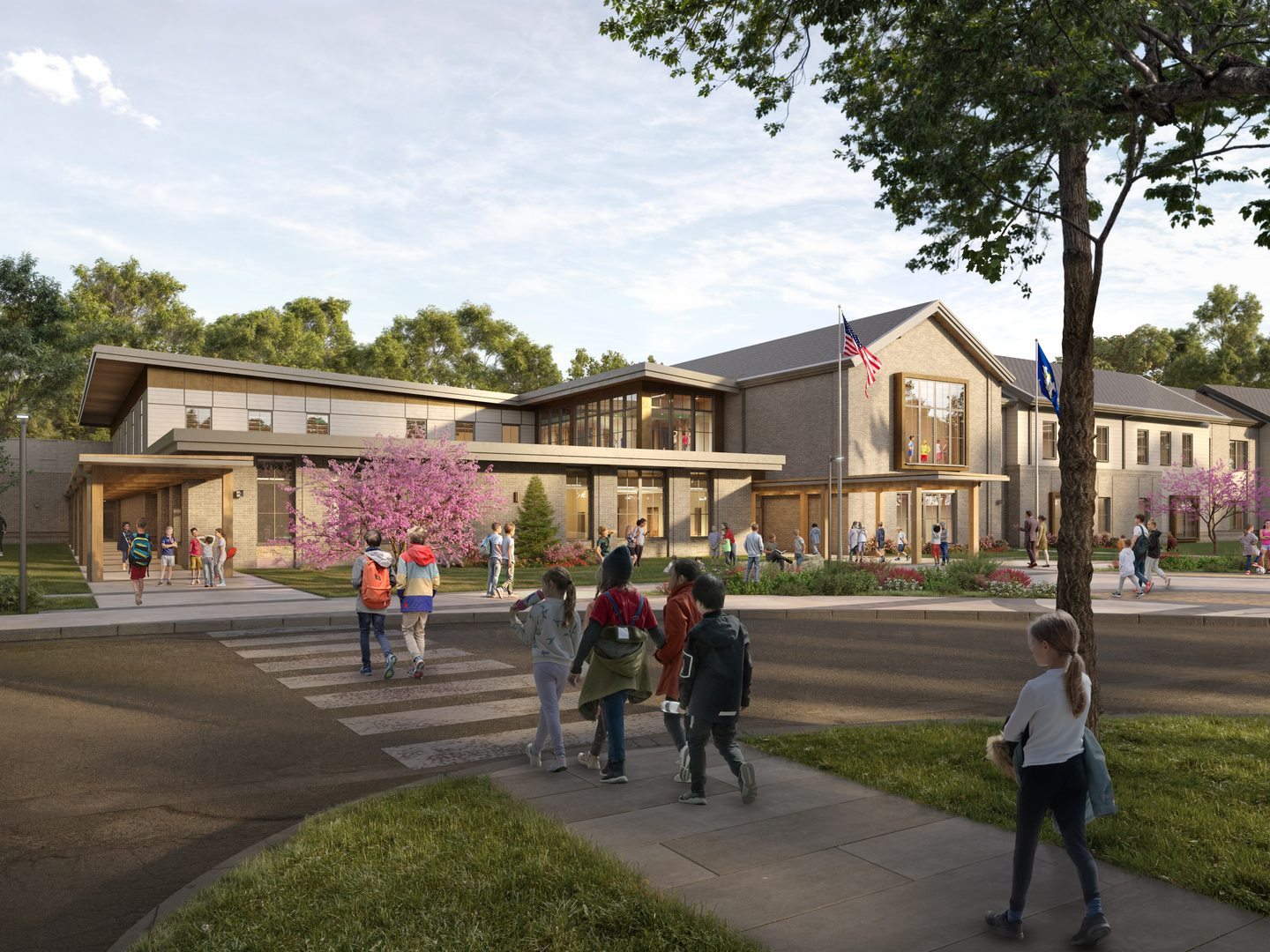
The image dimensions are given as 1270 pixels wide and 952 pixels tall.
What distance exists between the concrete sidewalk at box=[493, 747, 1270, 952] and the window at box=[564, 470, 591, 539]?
28.9 m

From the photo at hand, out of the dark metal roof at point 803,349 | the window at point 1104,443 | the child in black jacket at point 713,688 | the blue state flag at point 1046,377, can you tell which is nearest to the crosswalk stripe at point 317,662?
the child in black jacket at point 713,688

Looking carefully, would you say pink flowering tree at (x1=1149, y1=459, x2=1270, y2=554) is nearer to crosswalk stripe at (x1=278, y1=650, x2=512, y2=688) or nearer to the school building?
the school building

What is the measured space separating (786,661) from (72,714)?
8.27 metres

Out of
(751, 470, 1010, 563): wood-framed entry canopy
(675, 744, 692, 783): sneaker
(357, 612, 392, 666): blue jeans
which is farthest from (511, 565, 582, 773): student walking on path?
(751, 470, 1010, 563): wood-framed entry canopy

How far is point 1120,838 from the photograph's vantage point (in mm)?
4773

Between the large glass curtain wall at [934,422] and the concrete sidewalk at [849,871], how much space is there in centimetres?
3418

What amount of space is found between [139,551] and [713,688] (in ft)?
51.8

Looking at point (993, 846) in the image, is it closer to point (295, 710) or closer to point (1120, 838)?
point (1120, 838)

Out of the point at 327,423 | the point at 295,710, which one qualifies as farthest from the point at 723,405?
the point at 295,710

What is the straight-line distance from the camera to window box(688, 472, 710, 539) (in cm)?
3769

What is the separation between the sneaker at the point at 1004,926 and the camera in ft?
12.1

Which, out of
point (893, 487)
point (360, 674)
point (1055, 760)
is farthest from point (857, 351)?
point (1055, 760)

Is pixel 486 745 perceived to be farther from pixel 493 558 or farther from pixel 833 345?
pixel 833 345

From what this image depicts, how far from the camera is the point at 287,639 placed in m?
13.5
